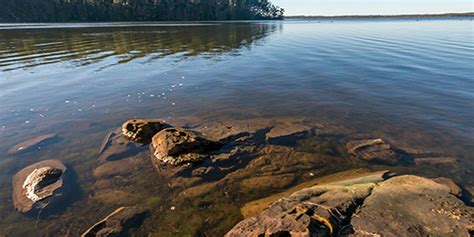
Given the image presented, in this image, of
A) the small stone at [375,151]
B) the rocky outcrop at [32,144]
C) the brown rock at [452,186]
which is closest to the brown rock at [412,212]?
the brown rock at [452,186]

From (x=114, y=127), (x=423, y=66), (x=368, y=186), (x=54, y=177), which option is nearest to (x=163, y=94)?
(x=114, y=127)

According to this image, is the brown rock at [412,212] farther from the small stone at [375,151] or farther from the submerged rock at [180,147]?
the submerged rock at [180,147]

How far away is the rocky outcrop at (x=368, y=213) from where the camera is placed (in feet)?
19.4

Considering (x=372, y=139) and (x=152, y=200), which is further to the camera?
(x=372, y=139)

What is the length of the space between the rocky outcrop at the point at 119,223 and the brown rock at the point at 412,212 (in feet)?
17.1

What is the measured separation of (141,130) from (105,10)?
5272 inches

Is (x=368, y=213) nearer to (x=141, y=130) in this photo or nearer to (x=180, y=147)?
(x=180, y=147)

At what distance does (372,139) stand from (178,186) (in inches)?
310

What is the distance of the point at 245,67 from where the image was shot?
86.2 feet

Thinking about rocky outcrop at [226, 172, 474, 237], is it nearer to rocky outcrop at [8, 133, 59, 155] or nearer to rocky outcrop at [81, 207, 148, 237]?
rocky outcrop at [81, 207, 148, 237]

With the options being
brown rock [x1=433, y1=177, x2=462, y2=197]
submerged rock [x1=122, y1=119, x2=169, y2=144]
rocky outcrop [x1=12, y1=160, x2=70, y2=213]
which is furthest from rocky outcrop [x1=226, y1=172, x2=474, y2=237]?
submerged rock [x1=122, y1=119, x2=169, y2=144]

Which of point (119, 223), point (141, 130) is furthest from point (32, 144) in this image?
point (119, 223)

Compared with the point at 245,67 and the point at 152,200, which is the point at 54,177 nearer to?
the point at 152,200

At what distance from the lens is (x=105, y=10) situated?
12531 cm
